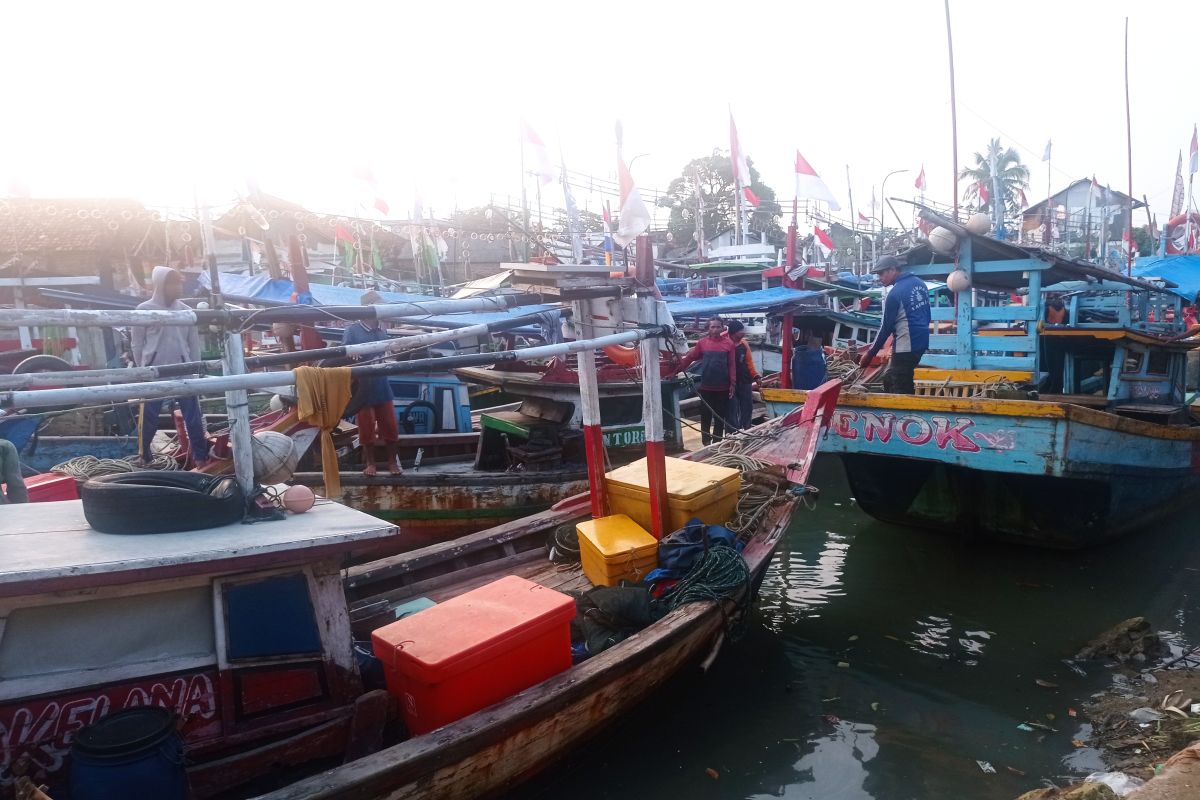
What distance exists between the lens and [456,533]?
795 centimetres

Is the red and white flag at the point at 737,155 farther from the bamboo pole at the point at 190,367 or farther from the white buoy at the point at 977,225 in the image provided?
the bamboo pole at the point at 190,367

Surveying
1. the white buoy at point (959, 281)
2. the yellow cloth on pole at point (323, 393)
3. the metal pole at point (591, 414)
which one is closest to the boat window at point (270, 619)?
the yellow cloth on pole at point (323, 393)

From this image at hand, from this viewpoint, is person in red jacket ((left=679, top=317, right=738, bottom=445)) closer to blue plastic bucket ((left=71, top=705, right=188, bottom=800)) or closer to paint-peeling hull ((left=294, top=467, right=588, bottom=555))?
paint-peeling hull ((left=294, top=467, right=588, bottom=555))

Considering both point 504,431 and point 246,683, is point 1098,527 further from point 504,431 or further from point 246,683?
point 246,683

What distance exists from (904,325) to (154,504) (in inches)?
255

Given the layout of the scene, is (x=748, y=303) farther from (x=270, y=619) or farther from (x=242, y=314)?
(x=270, y=619)

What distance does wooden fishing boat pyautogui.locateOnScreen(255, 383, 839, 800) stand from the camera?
10.2 feet

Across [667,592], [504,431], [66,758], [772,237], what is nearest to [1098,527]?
[667,592]

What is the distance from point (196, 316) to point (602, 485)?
3212mm

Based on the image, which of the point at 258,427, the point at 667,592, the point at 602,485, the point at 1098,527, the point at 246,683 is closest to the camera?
the point at 246,683

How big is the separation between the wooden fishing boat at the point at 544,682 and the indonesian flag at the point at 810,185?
7856mm

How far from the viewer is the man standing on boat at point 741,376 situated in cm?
1000

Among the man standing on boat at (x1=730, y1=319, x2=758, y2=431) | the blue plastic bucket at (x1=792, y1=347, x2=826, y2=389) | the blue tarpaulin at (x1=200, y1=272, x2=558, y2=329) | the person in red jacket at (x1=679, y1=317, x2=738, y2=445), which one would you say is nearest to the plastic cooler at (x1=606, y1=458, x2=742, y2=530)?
the person in red jacket at (x1=679, y1=317, x2=738, y2=445)

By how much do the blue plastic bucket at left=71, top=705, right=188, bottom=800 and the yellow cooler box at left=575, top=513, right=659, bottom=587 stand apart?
105 inches
